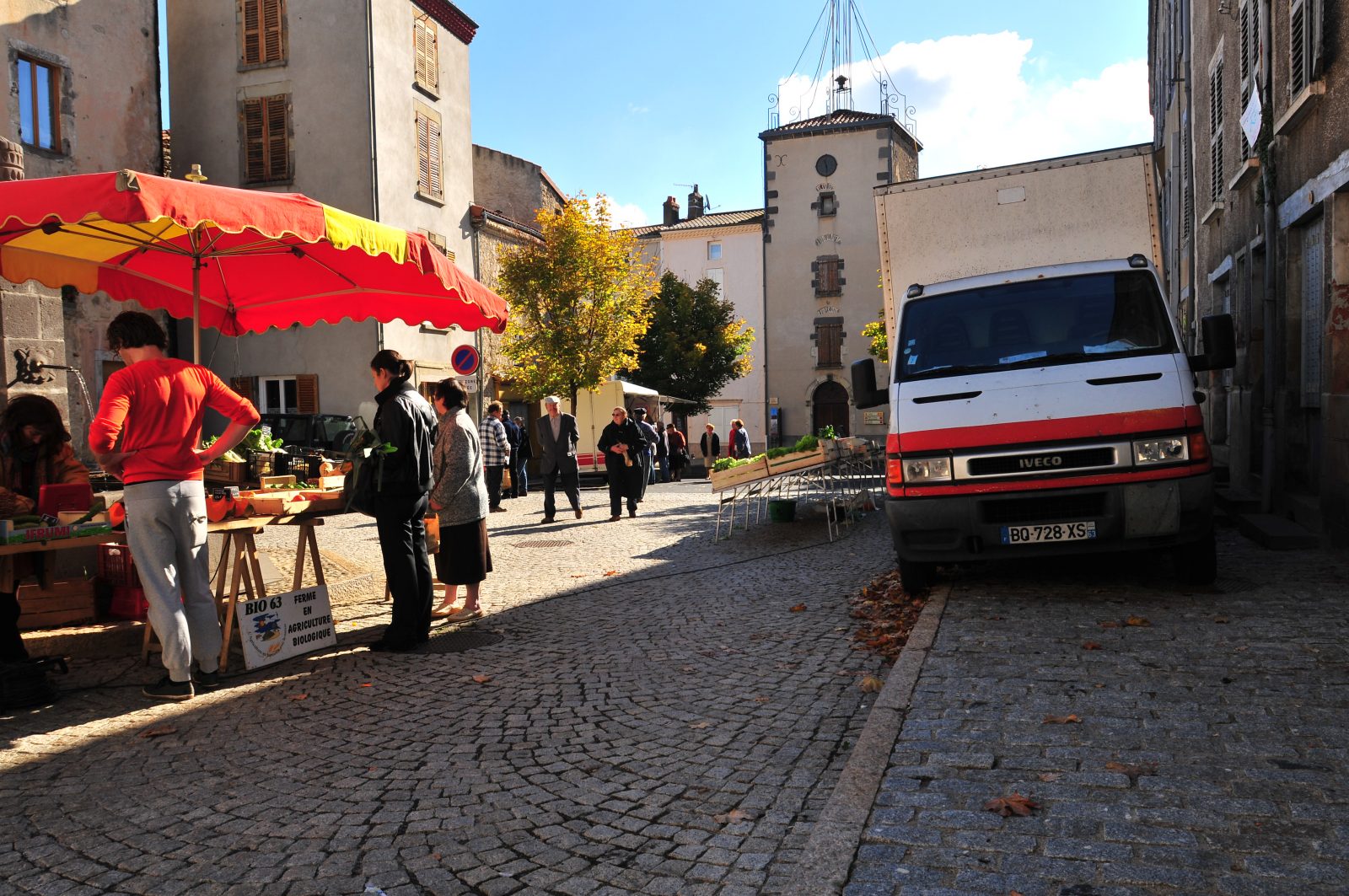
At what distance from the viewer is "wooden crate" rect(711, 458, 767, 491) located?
11789 mm

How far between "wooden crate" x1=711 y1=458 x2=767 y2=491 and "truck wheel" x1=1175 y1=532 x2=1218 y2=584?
18.5 feet

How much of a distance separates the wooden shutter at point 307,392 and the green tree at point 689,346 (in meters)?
20.1

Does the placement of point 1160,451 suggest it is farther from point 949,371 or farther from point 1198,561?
point 949,371

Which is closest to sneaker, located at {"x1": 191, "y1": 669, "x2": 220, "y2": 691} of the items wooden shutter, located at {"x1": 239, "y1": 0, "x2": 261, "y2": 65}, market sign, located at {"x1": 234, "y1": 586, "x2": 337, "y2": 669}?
market sign, located at {"x1": 234, "y1": 586, "x2": 337, "y2": 669}

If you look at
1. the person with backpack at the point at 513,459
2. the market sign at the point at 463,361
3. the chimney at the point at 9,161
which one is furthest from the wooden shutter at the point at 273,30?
the chimney at the point at 9,161

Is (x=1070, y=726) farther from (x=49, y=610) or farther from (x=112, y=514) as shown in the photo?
(x=49, y=610)

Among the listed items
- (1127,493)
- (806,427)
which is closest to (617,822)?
(1127,493)

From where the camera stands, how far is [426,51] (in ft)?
88.8

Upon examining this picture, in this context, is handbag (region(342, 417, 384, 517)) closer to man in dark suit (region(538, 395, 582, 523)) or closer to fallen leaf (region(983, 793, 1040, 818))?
fallen leaf (region(983, 793, 1040, 818))

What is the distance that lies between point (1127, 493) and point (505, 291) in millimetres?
25202

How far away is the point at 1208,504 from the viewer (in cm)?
624

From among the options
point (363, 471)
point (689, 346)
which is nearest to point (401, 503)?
point (363, 471)

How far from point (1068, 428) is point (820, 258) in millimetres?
42935

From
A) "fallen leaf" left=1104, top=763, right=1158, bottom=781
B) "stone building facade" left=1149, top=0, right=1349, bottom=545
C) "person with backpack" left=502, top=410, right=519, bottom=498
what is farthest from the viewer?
"person with backpack" left=502, top=410, right=519, bottom=498
